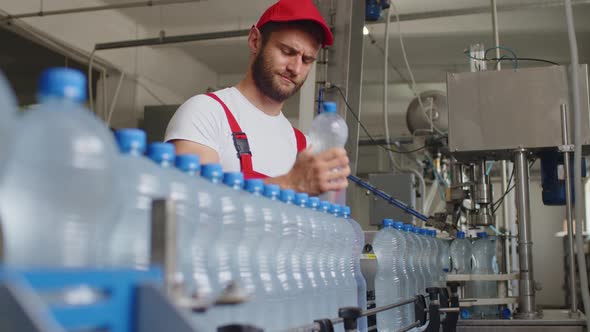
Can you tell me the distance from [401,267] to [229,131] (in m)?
0.89

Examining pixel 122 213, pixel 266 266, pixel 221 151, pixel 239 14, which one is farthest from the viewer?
pixel 239 14

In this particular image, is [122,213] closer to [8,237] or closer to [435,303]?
[8,237]

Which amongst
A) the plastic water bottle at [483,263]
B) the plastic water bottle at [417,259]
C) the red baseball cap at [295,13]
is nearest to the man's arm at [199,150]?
the red baseball cap at [295,13]

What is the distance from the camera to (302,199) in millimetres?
1339

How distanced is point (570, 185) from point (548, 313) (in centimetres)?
52

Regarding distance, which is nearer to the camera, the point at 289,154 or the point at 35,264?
the point at 35,264

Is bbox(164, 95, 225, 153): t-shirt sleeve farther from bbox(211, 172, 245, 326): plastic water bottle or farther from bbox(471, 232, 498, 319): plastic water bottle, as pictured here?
bbox(471, 232, 498, 319): plastic water bottle

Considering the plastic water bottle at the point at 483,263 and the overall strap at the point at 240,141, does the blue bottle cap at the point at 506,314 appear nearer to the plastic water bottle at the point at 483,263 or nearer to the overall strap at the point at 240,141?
the plastic water bottle at the point at 483,263

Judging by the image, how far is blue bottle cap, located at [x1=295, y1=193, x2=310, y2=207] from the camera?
1322mm

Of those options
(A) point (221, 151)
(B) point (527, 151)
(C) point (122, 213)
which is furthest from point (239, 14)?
(C) point (122, 213)

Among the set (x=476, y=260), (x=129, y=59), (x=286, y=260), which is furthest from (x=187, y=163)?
(x=129, y=59)

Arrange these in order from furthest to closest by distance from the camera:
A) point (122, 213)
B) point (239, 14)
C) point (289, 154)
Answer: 1. point (239, 14)
2. point (289, 154)
3. point (122, 213)

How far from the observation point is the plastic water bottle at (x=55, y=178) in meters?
0.63

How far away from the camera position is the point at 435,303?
6.49 feet
